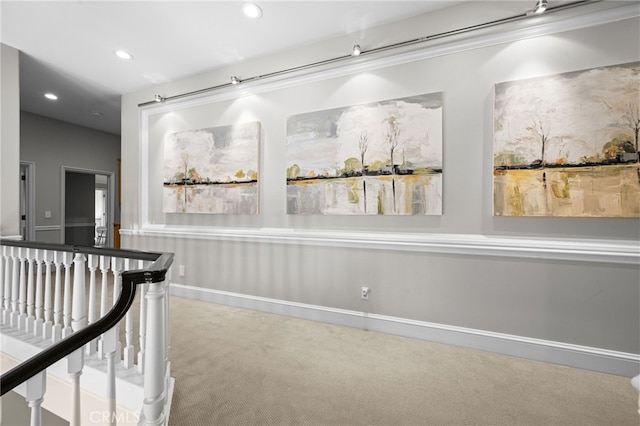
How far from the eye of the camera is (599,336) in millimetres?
2143

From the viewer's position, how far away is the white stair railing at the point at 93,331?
1.14 meters

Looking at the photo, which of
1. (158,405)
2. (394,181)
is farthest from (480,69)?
(158,405)

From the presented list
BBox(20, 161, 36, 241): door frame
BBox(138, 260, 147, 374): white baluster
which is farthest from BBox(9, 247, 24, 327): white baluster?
BBox(20, 161, 36, 241): door frame

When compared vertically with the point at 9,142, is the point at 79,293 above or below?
below

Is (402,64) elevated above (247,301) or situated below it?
above

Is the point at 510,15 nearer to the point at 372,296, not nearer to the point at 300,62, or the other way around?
the point at 300,62

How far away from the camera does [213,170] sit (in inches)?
143

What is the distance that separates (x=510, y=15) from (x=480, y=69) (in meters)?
0.43

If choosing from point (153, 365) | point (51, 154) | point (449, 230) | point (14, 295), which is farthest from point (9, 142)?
point (449, 230)

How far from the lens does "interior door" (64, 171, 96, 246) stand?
6.70m

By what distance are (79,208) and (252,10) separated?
6.88m

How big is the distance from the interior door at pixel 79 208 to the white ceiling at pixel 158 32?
11.4 feet

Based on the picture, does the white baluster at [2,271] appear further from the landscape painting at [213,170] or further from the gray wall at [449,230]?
the gray wall at [449,230]

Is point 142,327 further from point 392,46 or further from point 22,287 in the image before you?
point 392,46
